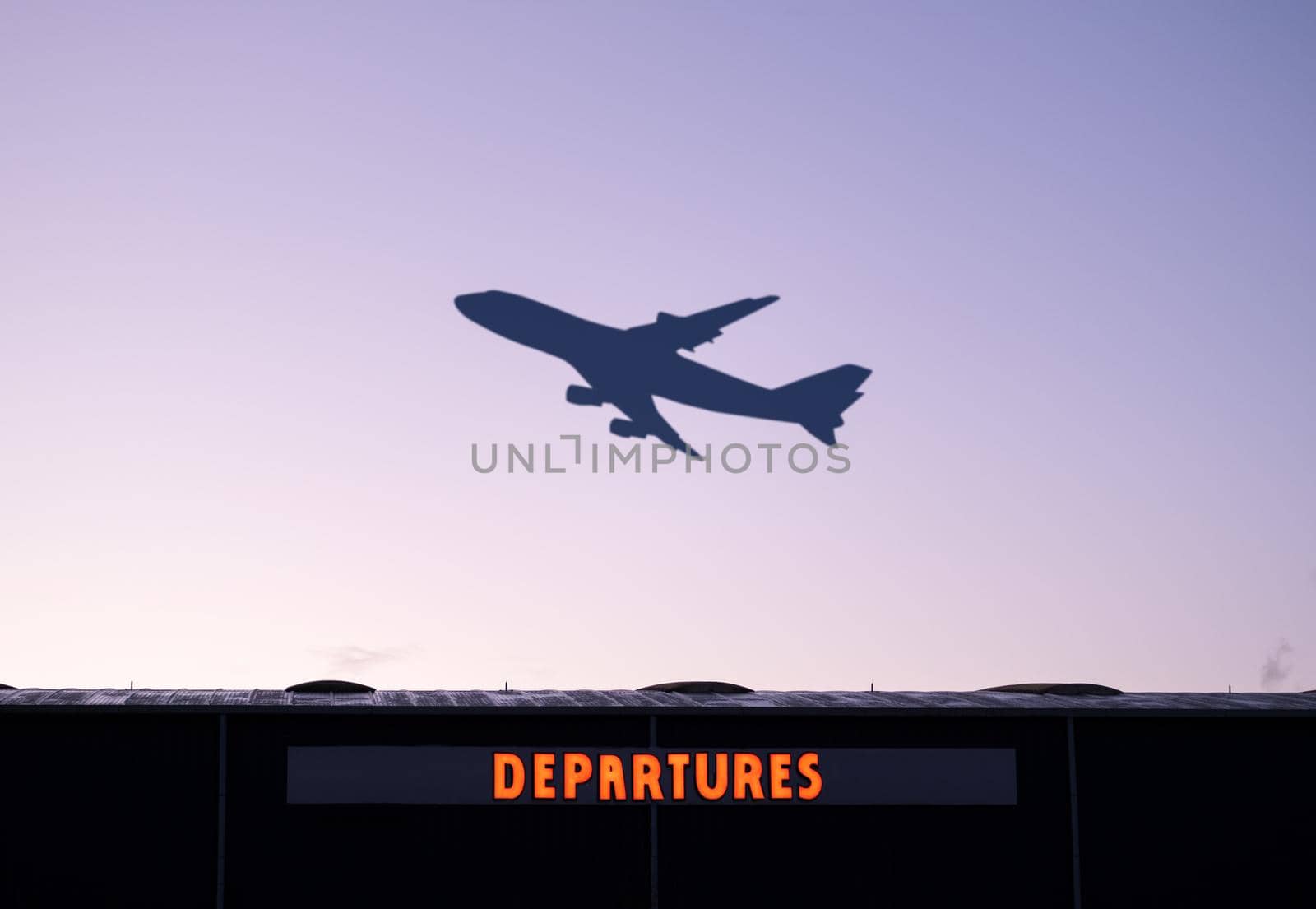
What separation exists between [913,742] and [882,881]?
3.86m

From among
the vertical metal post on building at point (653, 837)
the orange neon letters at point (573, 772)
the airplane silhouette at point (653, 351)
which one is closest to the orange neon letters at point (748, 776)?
the vertical metal post on building at point (653, 837)

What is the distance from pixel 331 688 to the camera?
4803 cm

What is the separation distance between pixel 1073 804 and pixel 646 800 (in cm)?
1202

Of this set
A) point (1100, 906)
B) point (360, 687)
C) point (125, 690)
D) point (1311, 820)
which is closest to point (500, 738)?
point (360, 687)

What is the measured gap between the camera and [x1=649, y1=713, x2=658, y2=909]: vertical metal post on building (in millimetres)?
44719

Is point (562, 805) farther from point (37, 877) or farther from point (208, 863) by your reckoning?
point (37, 877)

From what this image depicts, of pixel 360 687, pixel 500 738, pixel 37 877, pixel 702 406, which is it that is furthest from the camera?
pixel 702 406

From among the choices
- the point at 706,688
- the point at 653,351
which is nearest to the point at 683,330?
the point at 653,351

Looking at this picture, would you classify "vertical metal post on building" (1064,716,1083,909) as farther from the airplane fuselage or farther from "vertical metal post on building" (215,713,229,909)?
the airplane fuselage

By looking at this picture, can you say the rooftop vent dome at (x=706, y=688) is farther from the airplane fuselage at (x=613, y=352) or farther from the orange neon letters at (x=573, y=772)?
the airplane fuselage at (x=613, y=352)

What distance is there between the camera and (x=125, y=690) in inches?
1806

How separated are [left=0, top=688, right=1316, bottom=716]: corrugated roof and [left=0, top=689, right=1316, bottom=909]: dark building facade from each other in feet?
0.38

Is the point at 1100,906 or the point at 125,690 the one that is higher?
the point at 125,690

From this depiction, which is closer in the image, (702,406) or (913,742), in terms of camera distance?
(913,742)
